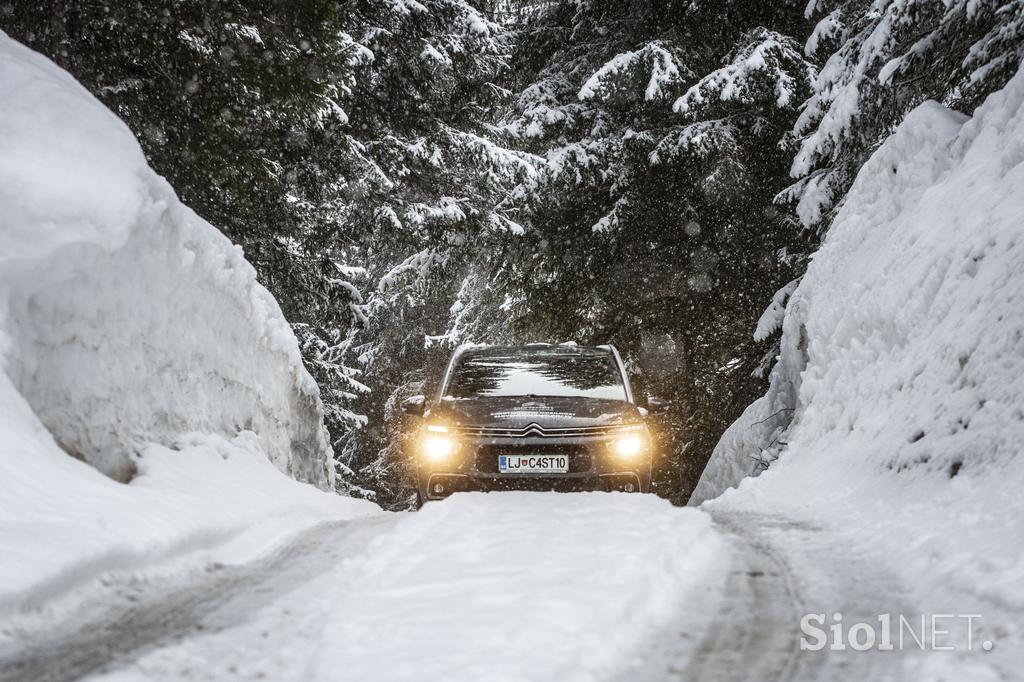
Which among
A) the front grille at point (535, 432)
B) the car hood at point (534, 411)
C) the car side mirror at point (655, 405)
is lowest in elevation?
the front grille at point (535, 432)

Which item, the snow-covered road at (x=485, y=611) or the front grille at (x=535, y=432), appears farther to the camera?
the front grille at (x=535, y=432)

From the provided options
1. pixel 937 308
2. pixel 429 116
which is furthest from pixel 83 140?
pixel 429 116

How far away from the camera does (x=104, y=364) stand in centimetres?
583

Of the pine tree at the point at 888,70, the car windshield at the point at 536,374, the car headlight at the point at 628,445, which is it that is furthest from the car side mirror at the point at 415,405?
the pine tree at the point at 888,70

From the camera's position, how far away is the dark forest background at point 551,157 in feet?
38.1

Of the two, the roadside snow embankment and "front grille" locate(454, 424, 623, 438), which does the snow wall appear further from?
"front grille" locate(454, 424, 623, 438)

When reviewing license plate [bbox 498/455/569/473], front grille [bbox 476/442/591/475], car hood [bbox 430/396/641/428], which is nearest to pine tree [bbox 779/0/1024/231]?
car hood [bbox 430/396/641/428]

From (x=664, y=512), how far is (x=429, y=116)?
13461mm

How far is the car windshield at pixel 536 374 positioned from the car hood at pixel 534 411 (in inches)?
7.5

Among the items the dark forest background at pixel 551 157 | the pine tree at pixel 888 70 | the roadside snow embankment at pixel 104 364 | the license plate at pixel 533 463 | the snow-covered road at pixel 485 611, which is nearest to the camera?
the snow-covered road at pixel 485 611

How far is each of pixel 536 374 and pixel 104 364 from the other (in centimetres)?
371

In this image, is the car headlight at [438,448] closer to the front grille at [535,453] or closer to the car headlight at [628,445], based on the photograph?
the front grille at [535,453]

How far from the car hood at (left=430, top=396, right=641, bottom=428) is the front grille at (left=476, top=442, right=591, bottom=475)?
166mm

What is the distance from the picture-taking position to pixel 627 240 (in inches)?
674
